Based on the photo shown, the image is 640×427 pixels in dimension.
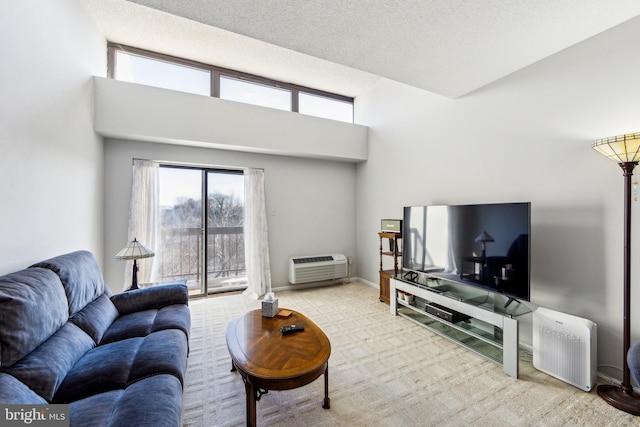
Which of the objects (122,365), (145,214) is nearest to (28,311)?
(122,365)

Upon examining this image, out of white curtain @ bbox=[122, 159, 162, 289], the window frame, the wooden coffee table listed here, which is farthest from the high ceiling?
the wooden coffee table

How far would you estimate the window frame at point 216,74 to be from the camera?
3.36m

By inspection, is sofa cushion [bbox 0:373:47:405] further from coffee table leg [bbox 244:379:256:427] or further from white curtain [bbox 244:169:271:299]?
white curtain [bbox 244:169:271:299]

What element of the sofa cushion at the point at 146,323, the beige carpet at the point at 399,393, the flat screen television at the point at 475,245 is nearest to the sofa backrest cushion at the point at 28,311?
the sofa cushion at the point at 146,323

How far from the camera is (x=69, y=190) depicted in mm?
2396

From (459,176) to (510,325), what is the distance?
169cm

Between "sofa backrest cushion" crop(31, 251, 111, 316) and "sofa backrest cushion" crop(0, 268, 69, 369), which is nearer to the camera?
"sofa backrest cushion" crop(0, 268, 69, 369)

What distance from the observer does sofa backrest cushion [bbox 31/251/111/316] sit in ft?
5.52

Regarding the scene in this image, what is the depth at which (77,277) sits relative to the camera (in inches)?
71.0

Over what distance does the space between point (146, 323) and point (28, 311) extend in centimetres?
82

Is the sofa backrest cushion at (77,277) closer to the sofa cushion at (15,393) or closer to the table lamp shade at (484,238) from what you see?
the sofa cushion at (15,393)

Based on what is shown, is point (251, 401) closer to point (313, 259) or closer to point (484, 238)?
point (484, 238)

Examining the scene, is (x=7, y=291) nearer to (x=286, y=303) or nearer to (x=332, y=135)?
(x=286, y=303)

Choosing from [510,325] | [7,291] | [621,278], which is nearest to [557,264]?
[621,278]
